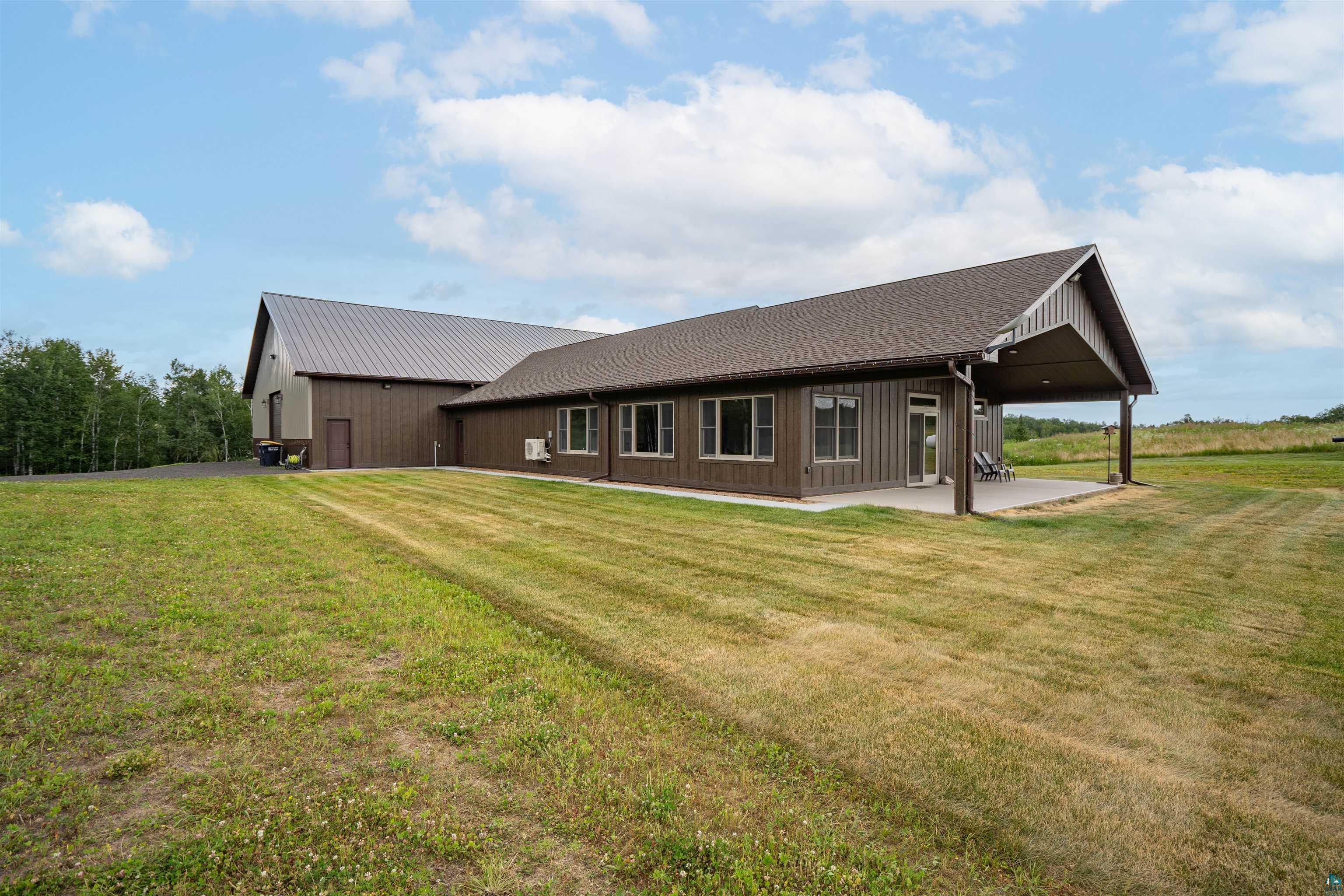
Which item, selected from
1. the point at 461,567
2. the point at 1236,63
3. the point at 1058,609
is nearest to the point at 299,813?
the point at 461,567

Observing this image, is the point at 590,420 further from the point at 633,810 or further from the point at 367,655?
the point at 633,810

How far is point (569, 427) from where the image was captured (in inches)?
705

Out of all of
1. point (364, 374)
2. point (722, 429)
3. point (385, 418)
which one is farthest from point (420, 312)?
point (722, 429)

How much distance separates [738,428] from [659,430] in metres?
2.46

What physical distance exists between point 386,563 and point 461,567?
2.93ft

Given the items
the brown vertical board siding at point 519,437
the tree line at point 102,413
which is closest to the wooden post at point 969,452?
the brown vertical board siding at point 519,437

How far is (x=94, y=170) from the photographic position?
72.2ft

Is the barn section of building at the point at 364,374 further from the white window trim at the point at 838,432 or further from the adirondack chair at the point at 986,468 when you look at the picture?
the adirondack chair at the point at 986,468

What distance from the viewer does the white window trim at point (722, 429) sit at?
12383 millimetres

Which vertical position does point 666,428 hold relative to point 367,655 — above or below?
above

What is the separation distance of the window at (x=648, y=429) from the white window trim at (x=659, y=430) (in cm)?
1

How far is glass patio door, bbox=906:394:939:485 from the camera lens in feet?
48.4

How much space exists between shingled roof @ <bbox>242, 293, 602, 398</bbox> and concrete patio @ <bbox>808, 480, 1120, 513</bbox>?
1694 cm

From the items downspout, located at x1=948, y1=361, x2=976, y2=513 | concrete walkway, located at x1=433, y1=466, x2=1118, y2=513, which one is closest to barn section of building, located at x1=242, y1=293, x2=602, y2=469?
concrete walkway, located at x1=433, y1=466, x2=1118, y2=513
